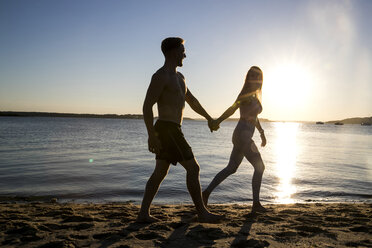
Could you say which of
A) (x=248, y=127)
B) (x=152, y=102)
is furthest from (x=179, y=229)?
(x=248, y=127)

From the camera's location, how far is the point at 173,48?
361 centimetres

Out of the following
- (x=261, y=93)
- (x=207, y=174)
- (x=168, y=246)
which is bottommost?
(x=207, y=174)

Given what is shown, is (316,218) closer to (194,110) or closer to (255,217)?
(255,217)

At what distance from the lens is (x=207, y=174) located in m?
9.78

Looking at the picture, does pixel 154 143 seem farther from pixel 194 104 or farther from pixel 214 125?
pixel 214 125

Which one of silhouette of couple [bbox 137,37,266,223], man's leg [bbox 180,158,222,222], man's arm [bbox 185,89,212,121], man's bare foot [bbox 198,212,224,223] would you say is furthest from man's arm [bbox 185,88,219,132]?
man's bare foot [bbox 198,212,224,223]

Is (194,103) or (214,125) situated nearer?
(194,103)

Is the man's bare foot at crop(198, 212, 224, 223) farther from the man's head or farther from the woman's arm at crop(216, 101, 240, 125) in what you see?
the man's head

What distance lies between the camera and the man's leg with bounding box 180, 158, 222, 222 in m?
3.60

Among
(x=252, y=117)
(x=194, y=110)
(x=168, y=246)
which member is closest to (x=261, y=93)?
(x=252, y=117)

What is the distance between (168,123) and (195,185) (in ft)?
2.86

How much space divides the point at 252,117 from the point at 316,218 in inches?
68.8

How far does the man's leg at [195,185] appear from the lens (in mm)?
3600

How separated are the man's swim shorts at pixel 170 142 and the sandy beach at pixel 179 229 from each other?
2.84 feet
